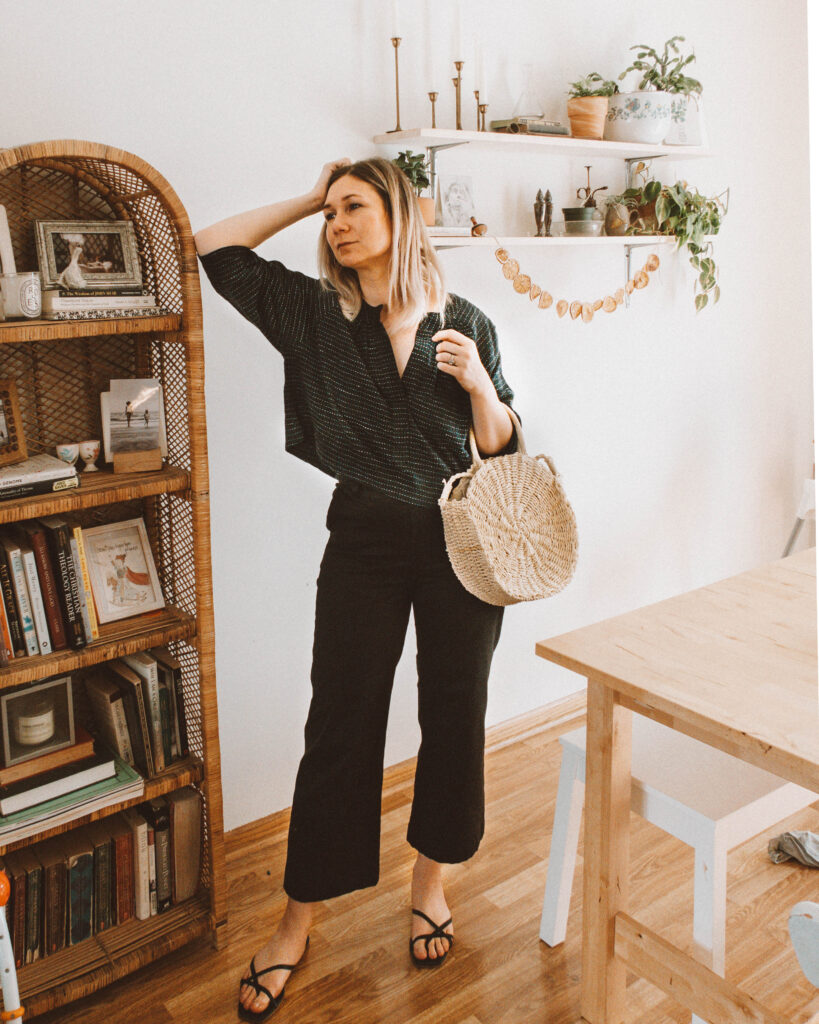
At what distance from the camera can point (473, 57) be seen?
95.0 inches

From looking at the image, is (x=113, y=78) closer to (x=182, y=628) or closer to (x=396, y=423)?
(x=396, y=423)

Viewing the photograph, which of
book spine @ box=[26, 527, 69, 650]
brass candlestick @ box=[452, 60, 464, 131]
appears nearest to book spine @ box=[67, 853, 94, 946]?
book spine @ box=[26, 527, 69, 650]

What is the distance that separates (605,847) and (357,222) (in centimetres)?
121

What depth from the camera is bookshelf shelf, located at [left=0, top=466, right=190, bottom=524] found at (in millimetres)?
1615

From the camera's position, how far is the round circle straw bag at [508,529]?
5.64ft

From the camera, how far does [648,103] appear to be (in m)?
2.62

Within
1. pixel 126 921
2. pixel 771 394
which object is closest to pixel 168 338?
pixel 126 921

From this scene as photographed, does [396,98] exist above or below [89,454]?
above

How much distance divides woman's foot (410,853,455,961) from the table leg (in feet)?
1.06

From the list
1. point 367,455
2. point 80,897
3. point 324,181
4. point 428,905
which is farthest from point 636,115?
point 80,897

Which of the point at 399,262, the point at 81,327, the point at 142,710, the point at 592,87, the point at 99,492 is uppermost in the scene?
the point at 592,87

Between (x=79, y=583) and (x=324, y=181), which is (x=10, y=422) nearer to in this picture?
(x=79, y=583)

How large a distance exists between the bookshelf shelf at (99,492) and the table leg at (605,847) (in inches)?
33.8

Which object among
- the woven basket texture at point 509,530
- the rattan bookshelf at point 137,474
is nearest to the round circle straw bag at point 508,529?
the woven basket texture at point 509,530
